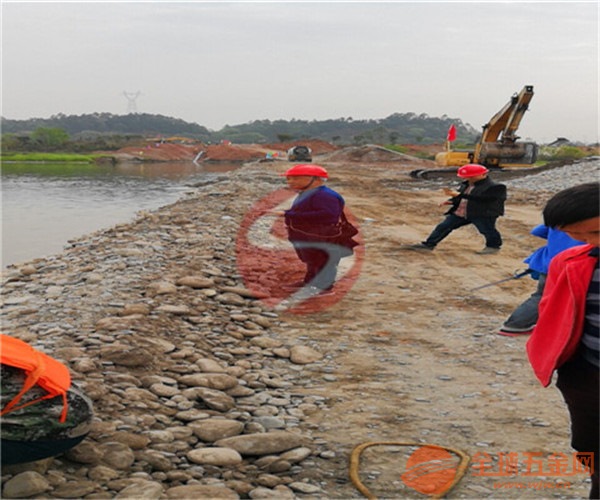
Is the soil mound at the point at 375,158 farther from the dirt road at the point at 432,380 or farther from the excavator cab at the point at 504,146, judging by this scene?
the dirt road at the point at 432,380

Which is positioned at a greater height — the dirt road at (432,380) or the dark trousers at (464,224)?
the dark trousers at (464,224)

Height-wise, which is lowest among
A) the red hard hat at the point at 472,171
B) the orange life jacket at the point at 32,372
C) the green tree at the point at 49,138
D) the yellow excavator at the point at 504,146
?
the orange life jacket at the point at 32,372

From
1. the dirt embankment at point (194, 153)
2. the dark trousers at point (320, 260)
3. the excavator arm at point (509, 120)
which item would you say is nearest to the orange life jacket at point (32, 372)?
the dark trousers at point (320, 260)

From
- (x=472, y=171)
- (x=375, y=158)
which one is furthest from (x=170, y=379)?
(x=375, y=158)

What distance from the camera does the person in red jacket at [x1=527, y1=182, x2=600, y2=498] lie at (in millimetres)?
2420

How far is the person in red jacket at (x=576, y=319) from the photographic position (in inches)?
95.3

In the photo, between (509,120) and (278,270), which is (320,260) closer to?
(278,270)

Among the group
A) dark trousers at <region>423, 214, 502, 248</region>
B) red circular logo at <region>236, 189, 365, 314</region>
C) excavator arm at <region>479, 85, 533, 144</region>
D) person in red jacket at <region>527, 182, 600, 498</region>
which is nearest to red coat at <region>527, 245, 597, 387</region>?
person in red jacket at <region>527, 182, 600, 498</region>

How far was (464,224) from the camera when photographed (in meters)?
9.69

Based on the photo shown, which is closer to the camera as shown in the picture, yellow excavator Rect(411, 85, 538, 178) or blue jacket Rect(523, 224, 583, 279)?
blue jacket Rect(523, 224, 583, 279)

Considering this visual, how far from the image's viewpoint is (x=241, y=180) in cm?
2352

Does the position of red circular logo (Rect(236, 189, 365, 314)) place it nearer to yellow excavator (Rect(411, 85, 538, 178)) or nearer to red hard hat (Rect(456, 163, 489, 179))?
red hard hat (Rect(456, 163, 489, 179))

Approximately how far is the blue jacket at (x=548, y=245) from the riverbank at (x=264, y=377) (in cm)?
70

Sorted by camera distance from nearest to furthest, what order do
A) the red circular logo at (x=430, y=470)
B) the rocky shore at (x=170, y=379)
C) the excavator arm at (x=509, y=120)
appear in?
the rocky shore at (x=170, y=379) → the red circular logo at (x=430, y=470) → the excavator arm at (x=509, y=120)
